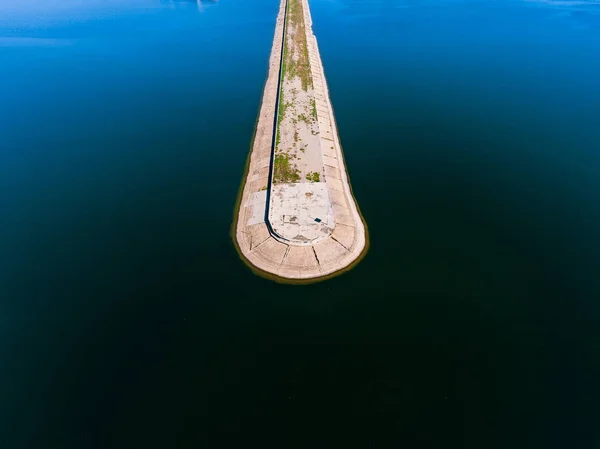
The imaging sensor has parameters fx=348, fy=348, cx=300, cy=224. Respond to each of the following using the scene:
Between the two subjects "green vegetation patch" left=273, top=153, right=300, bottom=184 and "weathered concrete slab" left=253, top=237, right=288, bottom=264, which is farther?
"green vegetation patch" left=273, top=153, right=300, bottom=184

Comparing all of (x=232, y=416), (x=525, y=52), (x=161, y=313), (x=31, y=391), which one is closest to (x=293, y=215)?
(x=161, y=313)

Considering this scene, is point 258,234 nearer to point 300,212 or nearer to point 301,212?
point 300,212

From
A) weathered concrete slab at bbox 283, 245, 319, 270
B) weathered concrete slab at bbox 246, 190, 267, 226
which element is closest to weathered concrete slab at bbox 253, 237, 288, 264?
weathered concrete slab at bbox 283, 245, 319, 270

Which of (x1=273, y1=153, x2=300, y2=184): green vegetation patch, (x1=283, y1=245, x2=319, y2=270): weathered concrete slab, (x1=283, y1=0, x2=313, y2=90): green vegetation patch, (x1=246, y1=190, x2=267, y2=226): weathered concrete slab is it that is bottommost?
(x1=283, y1=245, x2=319, y2=270): weathered concrete slab

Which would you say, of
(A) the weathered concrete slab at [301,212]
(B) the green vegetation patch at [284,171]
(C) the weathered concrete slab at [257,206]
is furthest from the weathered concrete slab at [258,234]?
(B) the green vegetation patch at [284,171]

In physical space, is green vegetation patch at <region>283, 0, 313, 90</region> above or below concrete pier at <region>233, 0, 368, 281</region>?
above

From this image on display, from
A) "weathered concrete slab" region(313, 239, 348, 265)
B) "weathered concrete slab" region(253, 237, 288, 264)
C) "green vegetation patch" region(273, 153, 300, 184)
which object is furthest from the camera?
"green vegetation patch" region(273, 153, 300, 184)

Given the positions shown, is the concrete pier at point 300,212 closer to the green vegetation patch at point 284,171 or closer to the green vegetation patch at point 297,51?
the green vegetation patch at point 284,171

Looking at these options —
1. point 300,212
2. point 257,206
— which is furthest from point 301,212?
point 257,206

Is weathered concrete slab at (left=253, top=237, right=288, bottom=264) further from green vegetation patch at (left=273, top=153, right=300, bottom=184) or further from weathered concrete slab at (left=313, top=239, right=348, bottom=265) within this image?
green vegetation patch at (left=273, top=153, right=300, bottom=184)

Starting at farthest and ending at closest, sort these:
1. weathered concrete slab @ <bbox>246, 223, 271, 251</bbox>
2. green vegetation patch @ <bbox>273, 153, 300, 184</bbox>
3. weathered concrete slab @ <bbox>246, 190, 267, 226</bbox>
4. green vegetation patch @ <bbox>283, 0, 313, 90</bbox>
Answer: green vegetation patch @ <bbox>283, 0, 313, 90</bbox> → green vegetation patch @ <bbox>273, 153, 300, 184</bbox> → weathered concrete slab @ <bbox>246, 190, 267, 226</bbox> → weathered concrete slab @ <bbox>246, 223, 271, 251</bbox>
